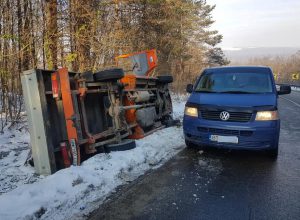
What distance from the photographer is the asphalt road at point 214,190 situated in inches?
143

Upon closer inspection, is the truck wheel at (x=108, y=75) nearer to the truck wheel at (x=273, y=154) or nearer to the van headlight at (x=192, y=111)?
the van headlight at (x=192, y=111)

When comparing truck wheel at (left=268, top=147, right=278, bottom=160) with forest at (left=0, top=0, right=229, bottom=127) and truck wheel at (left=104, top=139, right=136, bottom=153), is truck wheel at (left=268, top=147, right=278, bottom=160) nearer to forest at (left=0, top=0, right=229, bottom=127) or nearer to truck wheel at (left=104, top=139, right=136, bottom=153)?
truck wheel at (left=104, top=139, right=136, bottom=153)

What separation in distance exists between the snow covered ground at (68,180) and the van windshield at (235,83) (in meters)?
1.54

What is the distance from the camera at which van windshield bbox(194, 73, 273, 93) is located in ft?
21.1

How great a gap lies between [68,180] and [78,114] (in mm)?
1294

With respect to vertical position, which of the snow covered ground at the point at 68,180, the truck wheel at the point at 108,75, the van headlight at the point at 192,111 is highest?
the truck wheel at the point at 108,75

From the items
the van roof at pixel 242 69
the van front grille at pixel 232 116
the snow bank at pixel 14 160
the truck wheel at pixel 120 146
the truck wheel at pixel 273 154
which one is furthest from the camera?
the van roof at pixel 242 69

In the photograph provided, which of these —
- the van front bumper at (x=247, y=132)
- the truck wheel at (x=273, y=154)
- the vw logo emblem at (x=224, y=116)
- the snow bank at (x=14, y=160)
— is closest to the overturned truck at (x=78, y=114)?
the snow bank at (x=14, y=160)

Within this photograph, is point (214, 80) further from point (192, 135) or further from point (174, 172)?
point (174, 172)

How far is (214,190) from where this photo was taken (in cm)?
436

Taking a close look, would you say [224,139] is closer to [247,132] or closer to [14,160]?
[247,132]

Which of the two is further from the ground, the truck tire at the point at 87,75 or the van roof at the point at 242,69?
the truck tire at the point at 87,75

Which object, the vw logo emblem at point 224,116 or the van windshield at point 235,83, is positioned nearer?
the vw logo emblem at point 224,116

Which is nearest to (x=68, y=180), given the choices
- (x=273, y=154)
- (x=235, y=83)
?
(x=273, y=154)
